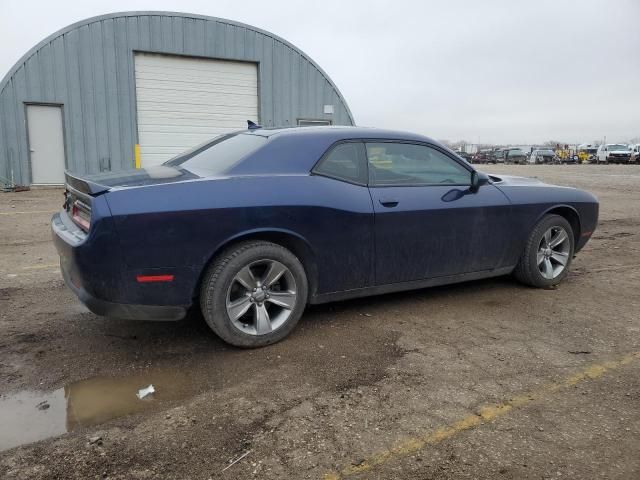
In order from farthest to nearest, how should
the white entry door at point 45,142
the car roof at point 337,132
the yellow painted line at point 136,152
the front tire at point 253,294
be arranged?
the yellow painted line at point 136,152 → the white entry door at point 45,142 → the car roof at point 337,132 → the front tire at point 253,294

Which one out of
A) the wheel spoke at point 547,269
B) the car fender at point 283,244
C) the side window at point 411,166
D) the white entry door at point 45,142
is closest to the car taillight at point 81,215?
the car fender at point 283,244

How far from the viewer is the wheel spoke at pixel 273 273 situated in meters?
3.49

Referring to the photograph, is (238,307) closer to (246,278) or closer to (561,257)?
(246,278)

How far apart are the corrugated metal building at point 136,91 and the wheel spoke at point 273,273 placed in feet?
42.8

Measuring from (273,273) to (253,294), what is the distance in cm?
19

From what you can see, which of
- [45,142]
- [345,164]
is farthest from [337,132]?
[45,142]

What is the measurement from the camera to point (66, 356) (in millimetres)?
3422

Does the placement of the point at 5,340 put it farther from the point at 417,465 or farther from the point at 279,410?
the point at 417,465

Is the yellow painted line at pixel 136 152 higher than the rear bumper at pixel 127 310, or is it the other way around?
the yellow painted line at pixel 136 152

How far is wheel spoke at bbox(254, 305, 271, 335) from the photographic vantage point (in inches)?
138

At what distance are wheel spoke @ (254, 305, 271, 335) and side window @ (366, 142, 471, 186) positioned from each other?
126 centimetres

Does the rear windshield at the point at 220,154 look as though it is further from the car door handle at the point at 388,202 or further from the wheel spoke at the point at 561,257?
the wheel spoke at the point at 561,257

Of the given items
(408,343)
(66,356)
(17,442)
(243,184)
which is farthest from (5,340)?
(408,343)

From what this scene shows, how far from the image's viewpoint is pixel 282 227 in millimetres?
3492
